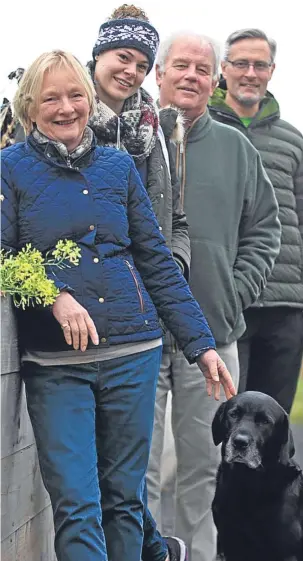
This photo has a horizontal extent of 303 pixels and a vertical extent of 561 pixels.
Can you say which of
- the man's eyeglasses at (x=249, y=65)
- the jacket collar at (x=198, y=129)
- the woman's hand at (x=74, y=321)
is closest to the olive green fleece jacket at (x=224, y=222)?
the jacket collar at (x=198, y=129)

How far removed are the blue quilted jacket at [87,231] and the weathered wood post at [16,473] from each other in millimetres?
102

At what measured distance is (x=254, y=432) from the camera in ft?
15.0

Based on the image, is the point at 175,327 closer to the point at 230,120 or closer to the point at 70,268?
the point at 70,268

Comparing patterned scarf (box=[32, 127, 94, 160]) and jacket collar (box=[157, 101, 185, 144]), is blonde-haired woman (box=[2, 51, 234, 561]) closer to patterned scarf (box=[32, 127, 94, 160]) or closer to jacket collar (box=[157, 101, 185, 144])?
patterned scarf (box=[32, 127, 94, 160])

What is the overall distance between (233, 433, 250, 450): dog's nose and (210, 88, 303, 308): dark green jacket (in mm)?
1215

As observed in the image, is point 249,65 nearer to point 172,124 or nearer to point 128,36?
point 172,124

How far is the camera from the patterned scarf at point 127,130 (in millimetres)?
4293

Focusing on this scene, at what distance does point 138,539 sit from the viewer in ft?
12.4

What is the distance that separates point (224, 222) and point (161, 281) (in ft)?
3.86

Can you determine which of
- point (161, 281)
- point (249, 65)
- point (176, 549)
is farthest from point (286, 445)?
point (249, 65)

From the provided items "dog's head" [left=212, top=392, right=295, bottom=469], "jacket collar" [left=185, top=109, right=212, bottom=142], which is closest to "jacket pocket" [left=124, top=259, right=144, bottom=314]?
"dog's head" [left=212, top=392, right=295, bottom=469]

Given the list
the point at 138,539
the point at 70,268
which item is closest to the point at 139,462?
the point at 138,539

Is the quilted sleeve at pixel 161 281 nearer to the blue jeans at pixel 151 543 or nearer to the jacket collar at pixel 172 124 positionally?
the blue jeans at pixel 151 543

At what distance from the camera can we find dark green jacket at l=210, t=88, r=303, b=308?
5707mm
